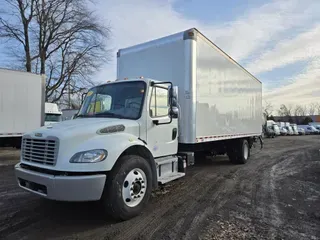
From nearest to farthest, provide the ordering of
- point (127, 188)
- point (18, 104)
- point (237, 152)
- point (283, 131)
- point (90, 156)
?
point (90, 156), point (127, 188), point (237, 152), point (18, 104), point (283, 131)

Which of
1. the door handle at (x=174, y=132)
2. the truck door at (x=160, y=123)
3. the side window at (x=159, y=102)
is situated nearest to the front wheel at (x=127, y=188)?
the truck door at (x=160, y=123)

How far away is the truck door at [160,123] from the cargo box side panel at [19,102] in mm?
8717

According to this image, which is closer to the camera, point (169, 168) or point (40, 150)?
point (40, 150)

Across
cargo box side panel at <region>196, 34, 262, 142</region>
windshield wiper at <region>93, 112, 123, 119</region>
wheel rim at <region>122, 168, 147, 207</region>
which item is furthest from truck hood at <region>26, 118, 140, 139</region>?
cargo box side panel at <region>196, 34, 262, 142</region>

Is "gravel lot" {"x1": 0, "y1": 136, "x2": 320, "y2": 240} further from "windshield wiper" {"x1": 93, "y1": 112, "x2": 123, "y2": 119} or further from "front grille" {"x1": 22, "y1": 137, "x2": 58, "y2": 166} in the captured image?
"windshield wiper" {"x1": 93, "y1": 112, "x2": 123, "y2": 119}

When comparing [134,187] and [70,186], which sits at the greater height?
[70,186]

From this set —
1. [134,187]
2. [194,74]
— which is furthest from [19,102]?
[134,187]

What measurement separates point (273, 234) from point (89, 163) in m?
3.02

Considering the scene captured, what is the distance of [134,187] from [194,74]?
11.0 ft

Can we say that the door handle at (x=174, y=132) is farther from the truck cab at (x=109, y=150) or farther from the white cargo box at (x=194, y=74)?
the white cargo box at (x=194, y=74)

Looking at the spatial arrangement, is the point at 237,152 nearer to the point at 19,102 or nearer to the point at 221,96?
the point at 221,96

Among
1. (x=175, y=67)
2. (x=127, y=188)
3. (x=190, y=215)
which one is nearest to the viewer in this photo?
(x=127, y=188)

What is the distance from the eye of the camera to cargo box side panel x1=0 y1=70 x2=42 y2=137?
11539 mm

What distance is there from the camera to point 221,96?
8.77 meters
